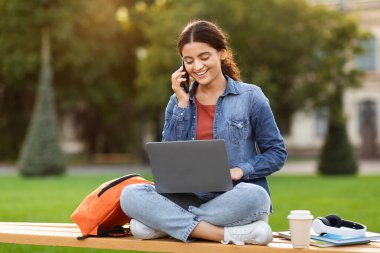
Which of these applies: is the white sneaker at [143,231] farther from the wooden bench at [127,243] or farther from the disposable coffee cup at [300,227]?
the disposable coffee cup at [300,227]

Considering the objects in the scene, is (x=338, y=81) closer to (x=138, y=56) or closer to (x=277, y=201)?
(x=277, y=201)

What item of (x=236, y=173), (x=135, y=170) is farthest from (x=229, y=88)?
(x=135, y=170)

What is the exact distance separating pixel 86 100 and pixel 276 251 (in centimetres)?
2928

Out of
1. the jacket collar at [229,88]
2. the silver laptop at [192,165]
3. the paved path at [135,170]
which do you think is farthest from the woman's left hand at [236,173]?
the paved path at [135,170]

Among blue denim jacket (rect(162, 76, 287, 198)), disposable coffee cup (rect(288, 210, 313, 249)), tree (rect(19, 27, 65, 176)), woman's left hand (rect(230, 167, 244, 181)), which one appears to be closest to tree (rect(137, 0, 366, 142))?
tree (rect(19, 27, 65, 176))

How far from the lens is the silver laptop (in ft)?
14.4

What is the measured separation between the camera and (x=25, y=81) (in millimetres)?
32594

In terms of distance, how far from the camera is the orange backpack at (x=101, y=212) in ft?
15.7

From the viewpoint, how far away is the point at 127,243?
4699 millimetres

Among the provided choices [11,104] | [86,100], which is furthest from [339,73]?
[11,104]

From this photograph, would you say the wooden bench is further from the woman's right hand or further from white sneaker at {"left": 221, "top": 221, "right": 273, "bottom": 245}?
the woman's right hand

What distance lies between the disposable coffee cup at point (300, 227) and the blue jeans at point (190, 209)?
300mm

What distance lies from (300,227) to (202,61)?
1.23 m

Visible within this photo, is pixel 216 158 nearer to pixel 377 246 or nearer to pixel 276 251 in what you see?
pixel 276 251
